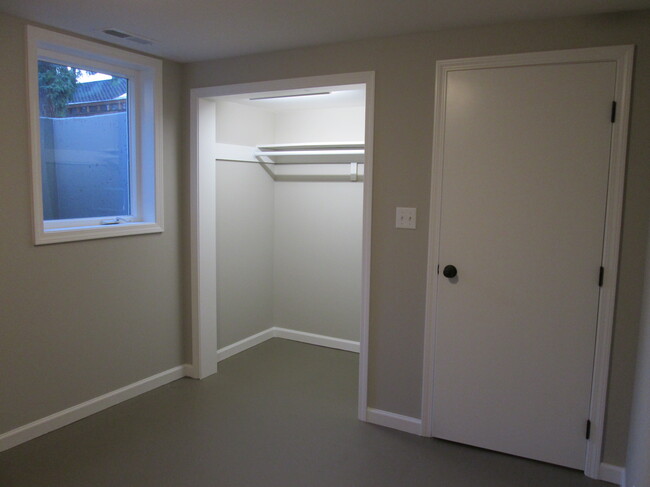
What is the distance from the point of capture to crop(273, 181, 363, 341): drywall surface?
424cm

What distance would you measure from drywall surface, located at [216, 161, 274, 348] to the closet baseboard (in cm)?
5

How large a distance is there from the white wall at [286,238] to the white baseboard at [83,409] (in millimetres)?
561

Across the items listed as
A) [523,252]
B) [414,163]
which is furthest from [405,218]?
[523,252]

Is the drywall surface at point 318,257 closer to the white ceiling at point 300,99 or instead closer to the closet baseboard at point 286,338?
the closet baseboard at point 286,338

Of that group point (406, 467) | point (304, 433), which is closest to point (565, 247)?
point (406, 467)

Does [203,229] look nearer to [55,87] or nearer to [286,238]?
[286,238]

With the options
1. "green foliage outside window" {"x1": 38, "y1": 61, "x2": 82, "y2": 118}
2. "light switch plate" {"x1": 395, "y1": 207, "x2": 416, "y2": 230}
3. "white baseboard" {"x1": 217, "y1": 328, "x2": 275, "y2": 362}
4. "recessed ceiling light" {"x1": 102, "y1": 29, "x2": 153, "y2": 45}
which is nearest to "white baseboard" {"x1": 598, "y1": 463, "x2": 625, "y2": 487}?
"light switch plate" {"x1": 395, "y1": 207, "x2": 416, "y2": 230}

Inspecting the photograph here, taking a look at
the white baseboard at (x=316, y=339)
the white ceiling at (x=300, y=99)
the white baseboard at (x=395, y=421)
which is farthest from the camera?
the white baseboard at (x=316, y=339)

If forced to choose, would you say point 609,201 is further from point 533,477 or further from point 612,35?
point 533,477

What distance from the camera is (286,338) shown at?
4.59 m

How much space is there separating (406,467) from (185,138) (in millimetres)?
2567

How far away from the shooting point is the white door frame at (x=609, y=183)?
7.51 ft

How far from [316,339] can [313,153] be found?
1654mm

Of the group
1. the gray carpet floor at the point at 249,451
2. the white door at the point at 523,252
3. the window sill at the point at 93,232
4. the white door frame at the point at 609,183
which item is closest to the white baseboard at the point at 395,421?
the gray carpet floor at the point at 249,451
